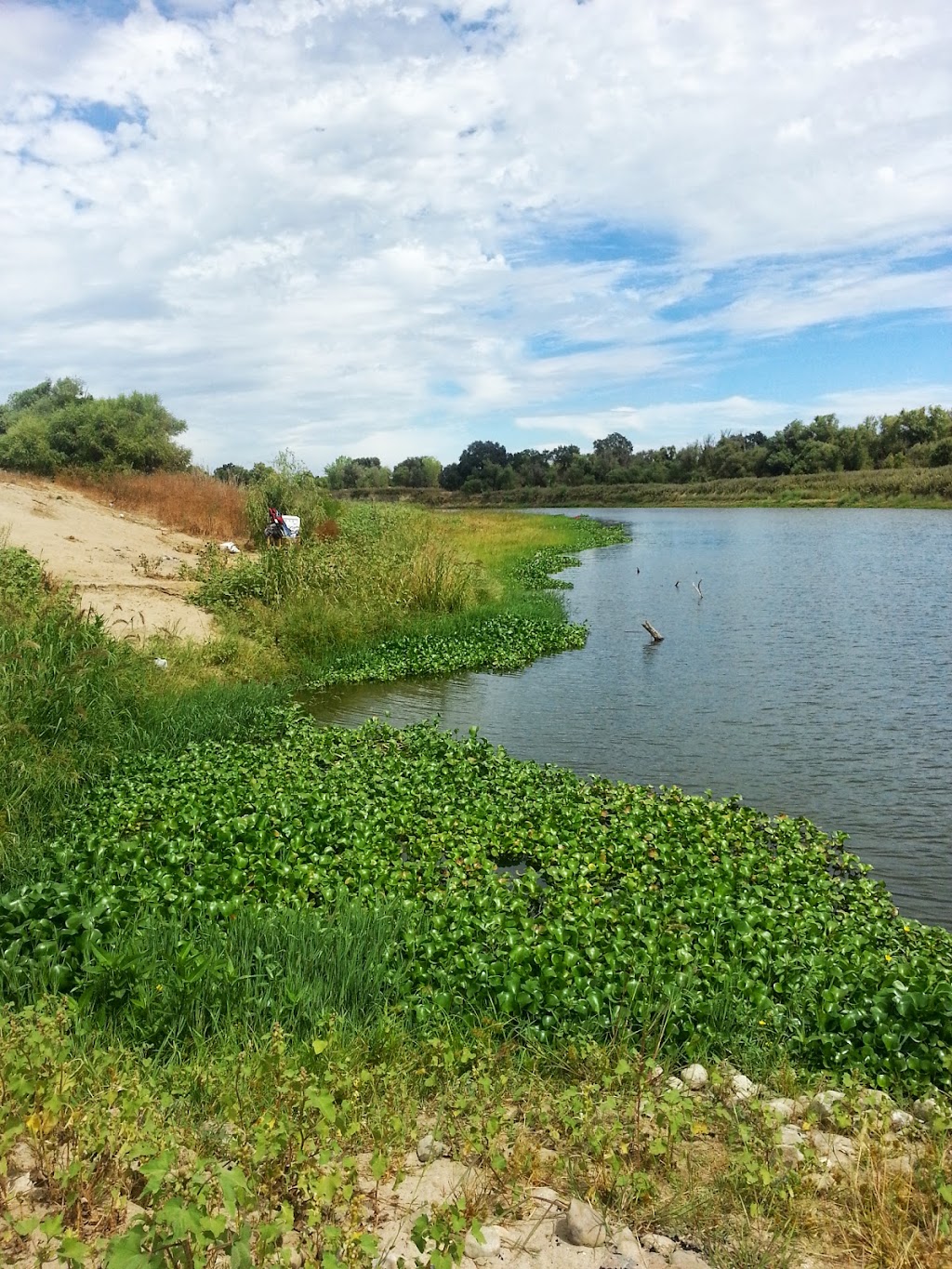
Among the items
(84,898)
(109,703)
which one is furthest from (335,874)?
(109,703)

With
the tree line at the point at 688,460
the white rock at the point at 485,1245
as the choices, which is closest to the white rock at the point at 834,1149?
the white rock at the point at 485,1245

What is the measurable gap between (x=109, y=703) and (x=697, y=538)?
46.6 metres

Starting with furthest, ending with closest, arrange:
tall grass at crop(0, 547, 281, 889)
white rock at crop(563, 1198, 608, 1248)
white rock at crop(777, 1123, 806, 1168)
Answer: tall grass at crop(0, 547, 281, 889) → white rock at crop(777, 1123, 806, 1168) → white rock at crop(563, 1198, 608, 1248)

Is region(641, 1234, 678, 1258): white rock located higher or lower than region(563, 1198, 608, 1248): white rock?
lower

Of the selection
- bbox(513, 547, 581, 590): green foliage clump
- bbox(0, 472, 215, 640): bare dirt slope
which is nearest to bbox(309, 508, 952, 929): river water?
bbox(513, 547, 581, 590): green foliage clump

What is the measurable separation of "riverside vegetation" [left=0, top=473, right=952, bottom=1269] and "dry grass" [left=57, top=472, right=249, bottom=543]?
19.2 m

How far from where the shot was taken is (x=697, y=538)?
53.2 meters

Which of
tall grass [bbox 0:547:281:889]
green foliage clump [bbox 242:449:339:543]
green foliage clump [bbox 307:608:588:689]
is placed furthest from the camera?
green foliage clump [bbox 242:449:339:543]

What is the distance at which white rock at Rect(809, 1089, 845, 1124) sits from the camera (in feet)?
14.5

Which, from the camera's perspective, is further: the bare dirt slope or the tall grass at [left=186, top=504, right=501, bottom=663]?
the tall grass at [left=186, top=504, right=501, bottom=663]

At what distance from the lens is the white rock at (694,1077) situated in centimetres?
470

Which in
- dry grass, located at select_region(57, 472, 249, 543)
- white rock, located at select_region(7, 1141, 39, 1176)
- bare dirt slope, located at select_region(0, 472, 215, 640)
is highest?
dry grass, located at select_region(57, 472, 249, 543)

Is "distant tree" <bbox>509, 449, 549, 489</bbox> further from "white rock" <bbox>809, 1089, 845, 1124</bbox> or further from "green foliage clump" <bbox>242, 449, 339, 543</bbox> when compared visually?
"white rock" <bbox>809, 1089, 845, 1124</bbox>

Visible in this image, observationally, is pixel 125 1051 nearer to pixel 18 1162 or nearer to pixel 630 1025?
pixel 18 1162
